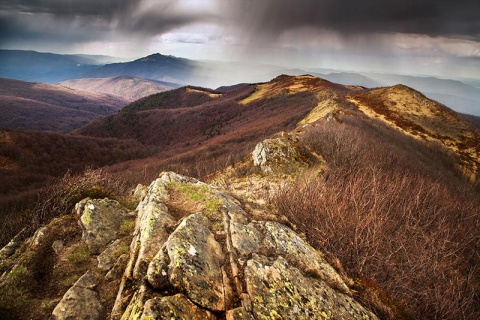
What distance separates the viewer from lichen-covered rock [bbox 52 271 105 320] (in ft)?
17.4

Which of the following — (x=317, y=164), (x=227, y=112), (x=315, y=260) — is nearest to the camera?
(x=315, y=260)

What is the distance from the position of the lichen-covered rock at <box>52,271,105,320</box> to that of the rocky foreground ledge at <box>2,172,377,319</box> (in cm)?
2

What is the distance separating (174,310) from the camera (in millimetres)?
4527

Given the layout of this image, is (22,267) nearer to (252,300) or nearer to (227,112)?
(252,300)

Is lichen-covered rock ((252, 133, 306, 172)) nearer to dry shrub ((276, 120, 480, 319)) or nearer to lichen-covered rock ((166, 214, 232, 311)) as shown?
dry shrub ((276, 120, 480, 319))

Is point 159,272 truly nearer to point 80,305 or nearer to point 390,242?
point 80,305

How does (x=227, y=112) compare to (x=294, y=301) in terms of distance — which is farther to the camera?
(x=227, y=112)

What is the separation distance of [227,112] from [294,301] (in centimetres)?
14519

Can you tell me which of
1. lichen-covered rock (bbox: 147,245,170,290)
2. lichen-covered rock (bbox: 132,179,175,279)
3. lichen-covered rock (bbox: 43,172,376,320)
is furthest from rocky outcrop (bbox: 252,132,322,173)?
lichen-covered rock (bbox: 147,245,170,290)

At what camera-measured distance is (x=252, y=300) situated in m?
5.30

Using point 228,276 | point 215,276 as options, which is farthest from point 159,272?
point 228,276

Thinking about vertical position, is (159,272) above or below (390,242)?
above

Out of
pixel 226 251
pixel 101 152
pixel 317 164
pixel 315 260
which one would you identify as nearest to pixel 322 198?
pixel 315 260

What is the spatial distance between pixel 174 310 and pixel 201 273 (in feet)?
3.60
